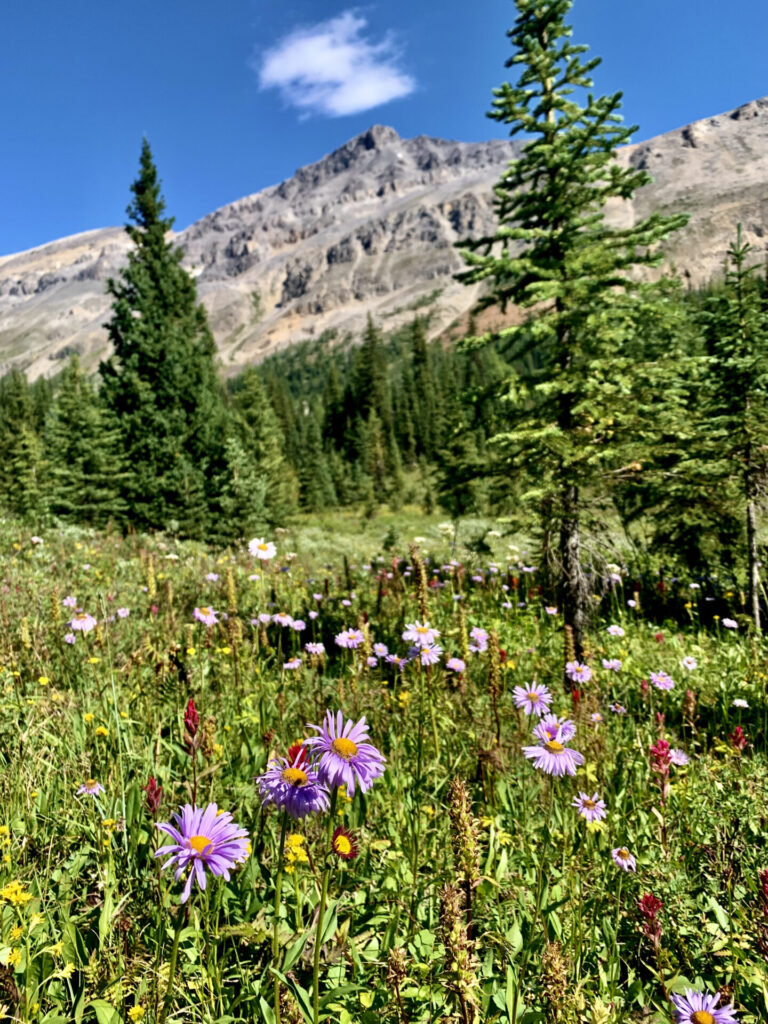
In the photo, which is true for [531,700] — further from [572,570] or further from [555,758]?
[572,570]

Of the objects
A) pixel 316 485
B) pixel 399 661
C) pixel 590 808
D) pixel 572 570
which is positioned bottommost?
pixel 316 485

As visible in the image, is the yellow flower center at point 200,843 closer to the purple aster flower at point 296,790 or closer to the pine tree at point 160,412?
the purple aster flower at point 296,790

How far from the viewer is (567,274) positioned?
6.21 metres

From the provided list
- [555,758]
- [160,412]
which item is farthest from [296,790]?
[160,412]

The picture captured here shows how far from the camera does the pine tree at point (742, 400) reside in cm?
637

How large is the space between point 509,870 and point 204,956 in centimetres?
134

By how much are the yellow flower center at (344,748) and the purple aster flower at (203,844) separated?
0.29m

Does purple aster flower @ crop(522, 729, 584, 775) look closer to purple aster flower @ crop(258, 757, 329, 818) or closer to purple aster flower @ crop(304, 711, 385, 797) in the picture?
purple aster flower @ crop(304, 711, 385, 797)

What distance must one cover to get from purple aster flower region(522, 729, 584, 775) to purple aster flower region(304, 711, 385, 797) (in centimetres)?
69

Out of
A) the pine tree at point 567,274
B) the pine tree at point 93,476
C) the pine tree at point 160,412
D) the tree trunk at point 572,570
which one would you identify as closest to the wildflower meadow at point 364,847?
the tree trunk at point 572,570

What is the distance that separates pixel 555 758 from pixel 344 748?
0.89 metres

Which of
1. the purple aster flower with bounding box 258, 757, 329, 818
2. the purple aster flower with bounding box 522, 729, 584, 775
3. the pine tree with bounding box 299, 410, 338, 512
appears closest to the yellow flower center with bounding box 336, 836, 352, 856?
the purple aster flower with bounding box 258, 757, 329, 818

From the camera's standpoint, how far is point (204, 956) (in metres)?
1.80

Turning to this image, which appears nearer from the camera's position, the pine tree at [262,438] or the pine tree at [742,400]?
the pine tree at [742,400]
